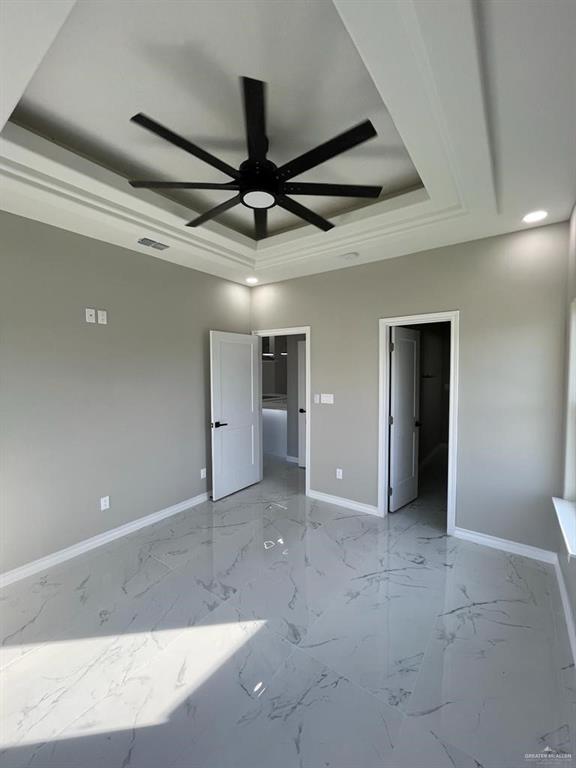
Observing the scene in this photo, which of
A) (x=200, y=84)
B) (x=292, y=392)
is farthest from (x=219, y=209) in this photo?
(x=292, y=392)

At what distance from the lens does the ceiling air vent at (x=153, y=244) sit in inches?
114

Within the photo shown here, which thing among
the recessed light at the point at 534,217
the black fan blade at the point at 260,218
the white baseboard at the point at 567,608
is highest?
the recessed light at the point at 534,217

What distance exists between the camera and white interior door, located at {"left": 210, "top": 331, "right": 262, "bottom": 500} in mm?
3855

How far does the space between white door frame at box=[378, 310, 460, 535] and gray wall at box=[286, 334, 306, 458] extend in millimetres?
2075

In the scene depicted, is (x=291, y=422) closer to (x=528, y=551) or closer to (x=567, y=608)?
(x=528, y=551)

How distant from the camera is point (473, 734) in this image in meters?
1.42

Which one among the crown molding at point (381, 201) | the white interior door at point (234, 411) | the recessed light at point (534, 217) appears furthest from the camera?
the white interior door at point (234, 411)

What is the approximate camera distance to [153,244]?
2.99 m

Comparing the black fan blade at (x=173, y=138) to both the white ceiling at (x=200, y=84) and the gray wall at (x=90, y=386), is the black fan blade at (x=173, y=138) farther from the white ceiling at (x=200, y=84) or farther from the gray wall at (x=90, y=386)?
the gray wall at (x=90, y=386)

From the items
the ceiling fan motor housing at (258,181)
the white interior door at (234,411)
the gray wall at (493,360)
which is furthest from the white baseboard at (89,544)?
the ceiling fan motor housing at (258,181)

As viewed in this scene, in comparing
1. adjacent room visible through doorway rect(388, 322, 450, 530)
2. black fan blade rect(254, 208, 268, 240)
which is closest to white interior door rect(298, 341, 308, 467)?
adjacent room visible through doorway rect(388, 322, 450, 530)

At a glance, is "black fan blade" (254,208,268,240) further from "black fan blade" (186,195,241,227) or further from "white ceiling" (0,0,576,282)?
"white ceiling" (0,0,576,282)

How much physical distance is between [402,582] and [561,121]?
2.89 meters

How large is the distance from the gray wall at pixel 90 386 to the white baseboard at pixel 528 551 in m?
2.88
